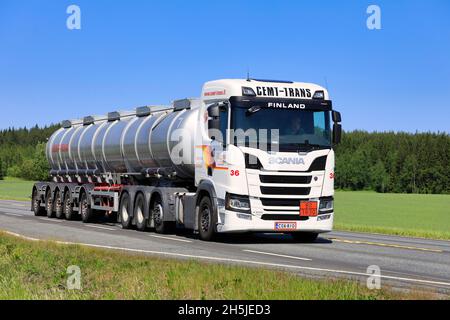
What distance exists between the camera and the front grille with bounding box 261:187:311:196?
710 inches

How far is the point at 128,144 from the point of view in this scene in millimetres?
25031

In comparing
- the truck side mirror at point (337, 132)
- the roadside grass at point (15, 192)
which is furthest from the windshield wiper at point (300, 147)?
the roadside grass at point (15, 192)

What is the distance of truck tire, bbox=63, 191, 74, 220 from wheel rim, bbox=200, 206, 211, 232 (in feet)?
38.3

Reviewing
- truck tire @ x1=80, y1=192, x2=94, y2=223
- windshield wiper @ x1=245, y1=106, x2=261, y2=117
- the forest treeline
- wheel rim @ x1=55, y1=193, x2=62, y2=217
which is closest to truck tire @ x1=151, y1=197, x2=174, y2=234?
windshield wiper @ x1=245, y1=106, x2=261, y2=117

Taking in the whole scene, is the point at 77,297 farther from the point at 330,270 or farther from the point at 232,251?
the point at 232,251

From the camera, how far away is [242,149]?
1772 cm

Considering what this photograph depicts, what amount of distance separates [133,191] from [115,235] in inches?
106

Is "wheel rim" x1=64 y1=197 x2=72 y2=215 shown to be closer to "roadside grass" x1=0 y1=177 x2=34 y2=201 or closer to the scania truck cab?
the scania truck cab

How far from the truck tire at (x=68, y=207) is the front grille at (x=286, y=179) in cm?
1379

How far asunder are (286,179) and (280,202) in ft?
1.84

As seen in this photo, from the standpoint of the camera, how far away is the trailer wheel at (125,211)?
24.4 meters

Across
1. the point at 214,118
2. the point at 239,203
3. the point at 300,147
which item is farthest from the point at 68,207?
the point at 300,147
